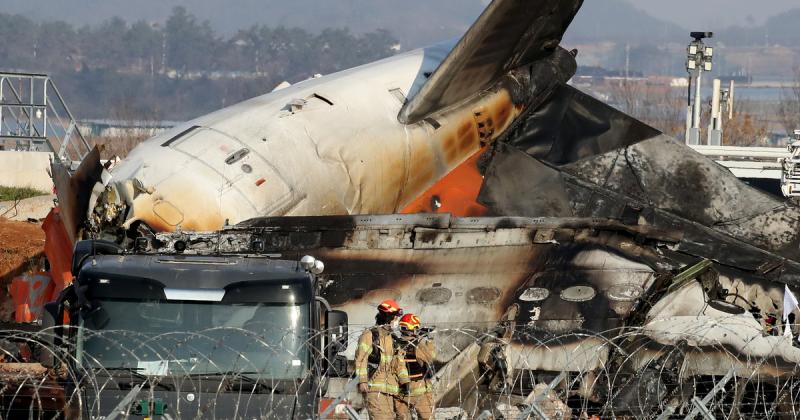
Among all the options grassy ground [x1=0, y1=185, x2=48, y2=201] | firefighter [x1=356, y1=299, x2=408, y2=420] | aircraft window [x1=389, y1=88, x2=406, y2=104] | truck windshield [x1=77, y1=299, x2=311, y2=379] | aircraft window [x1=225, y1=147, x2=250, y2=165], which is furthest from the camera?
grassy ground [x1=0, y1=185, x2=48, y2=201]

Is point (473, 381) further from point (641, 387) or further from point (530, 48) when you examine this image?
point (530, 48)

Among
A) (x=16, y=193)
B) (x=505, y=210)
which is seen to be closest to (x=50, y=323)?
(x=505, y=210)

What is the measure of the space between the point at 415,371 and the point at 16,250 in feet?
76.2

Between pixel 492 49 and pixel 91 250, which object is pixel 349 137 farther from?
pixel 91 250

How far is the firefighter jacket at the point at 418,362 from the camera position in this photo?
13.4 meters

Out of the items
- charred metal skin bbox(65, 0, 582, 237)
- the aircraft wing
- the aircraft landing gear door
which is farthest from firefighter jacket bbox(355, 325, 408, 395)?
the aircraft wing

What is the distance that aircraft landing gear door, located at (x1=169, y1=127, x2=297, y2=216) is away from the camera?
19.5 metres

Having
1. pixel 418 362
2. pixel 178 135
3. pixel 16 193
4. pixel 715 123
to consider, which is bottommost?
pixel 418 362

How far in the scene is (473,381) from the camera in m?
16.5

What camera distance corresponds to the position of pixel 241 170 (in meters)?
19.8

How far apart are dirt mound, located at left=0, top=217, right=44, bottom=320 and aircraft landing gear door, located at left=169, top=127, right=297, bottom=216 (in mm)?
11477

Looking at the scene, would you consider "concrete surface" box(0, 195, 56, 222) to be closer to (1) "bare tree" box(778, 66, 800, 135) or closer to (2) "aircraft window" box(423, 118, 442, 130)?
(2) "aircraft window" box(423, 118, 442, 130)

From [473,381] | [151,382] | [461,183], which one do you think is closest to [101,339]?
[151,382]

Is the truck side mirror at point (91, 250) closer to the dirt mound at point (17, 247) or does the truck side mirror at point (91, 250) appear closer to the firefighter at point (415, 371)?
the firefighter at point (415, 371)
